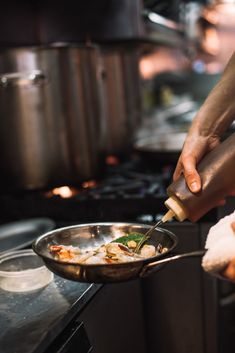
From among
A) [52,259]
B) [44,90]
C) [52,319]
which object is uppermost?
[44,90]

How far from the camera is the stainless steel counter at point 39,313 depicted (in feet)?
3.64

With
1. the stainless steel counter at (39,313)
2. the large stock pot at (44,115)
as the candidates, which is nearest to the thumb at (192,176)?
the stainless steel counter at (39,313)

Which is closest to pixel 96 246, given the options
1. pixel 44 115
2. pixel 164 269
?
pixel 164 269

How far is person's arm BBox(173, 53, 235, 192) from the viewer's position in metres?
1.48

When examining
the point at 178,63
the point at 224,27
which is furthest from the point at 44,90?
the point at 224,27

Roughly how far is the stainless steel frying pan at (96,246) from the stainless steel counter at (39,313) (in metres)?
0.10

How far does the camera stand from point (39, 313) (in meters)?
1.24

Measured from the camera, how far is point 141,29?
2.78 metres

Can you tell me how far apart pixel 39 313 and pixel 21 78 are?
1.03 m

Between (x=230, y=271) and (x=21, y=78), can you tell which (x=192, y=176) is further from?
(x=21, y=78)

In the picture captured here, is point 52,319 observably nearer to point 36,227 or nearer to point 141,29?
point 36,227

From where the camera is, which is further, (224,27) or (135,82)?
(224,27)

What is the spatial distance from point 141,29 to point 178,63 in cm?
383

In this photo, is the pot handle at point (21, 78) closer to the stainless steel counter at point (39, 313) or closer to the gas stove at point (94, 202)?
the gas stove at point (94, 202)
